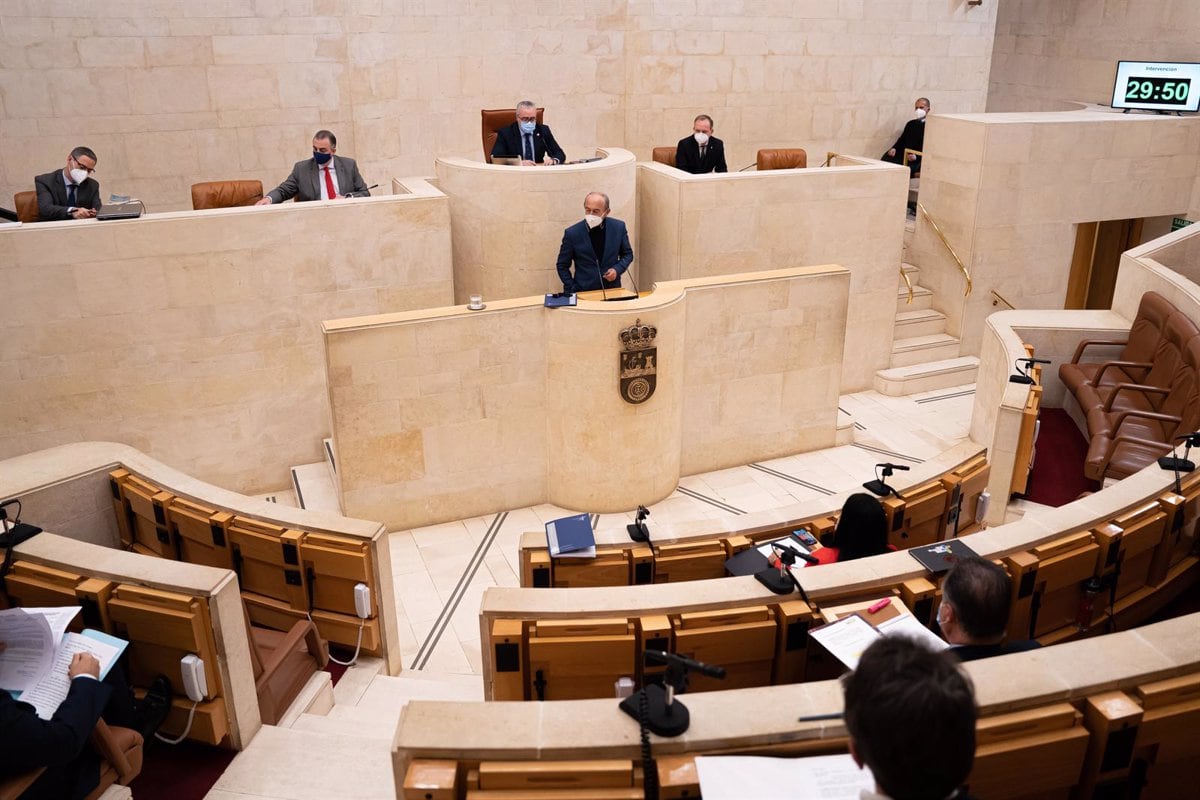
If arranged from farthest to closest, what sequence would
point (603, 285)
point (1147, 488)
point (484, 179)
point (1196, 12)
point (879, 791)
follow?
point (1196, 12) → point (484, 179) → point (603, 285) → point (1147, 488) → point (879, 791)

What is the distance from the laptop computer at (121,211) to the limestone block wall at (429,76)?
2.39m

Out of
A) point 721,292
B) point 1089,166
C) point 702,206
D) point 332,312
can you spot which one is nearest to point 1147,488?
point 721,292

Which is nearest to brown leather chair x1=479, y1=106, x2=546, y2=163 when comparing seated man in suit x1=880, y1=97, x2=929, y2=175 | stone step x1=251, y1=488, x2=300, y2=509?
stone step x1=251, y1=488, x2=300, y2=509

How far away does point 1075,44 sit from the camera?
49.8 feet

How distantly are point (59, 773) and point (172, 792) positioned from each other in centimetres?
76

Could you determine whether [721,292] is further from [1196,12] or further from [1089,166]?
[1196,12]

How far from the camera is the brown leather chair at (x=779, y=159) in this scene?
10.5 m

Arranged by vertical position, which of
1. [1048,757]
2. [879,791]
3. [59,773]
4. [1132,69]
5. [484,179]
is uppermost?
[1132,69]

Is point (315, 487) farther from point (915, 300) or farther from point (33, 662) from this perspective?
point (915, 300)

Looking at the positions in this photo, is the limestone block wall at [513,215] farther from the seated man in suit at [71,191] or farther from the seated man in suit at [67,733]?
the seated man in suit at [67,733]

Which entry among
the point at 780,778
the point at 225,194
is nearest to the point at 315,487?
the point at 225,194

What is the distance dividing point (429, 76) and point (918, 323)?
6304mm

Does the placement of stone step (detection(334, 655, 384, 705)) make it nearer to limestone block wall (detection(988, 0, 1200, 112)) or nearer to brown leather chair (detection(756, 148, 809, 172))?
brown leather chair (detection(756, 148, 809, 172))

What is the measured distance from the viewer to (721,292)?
835cm
